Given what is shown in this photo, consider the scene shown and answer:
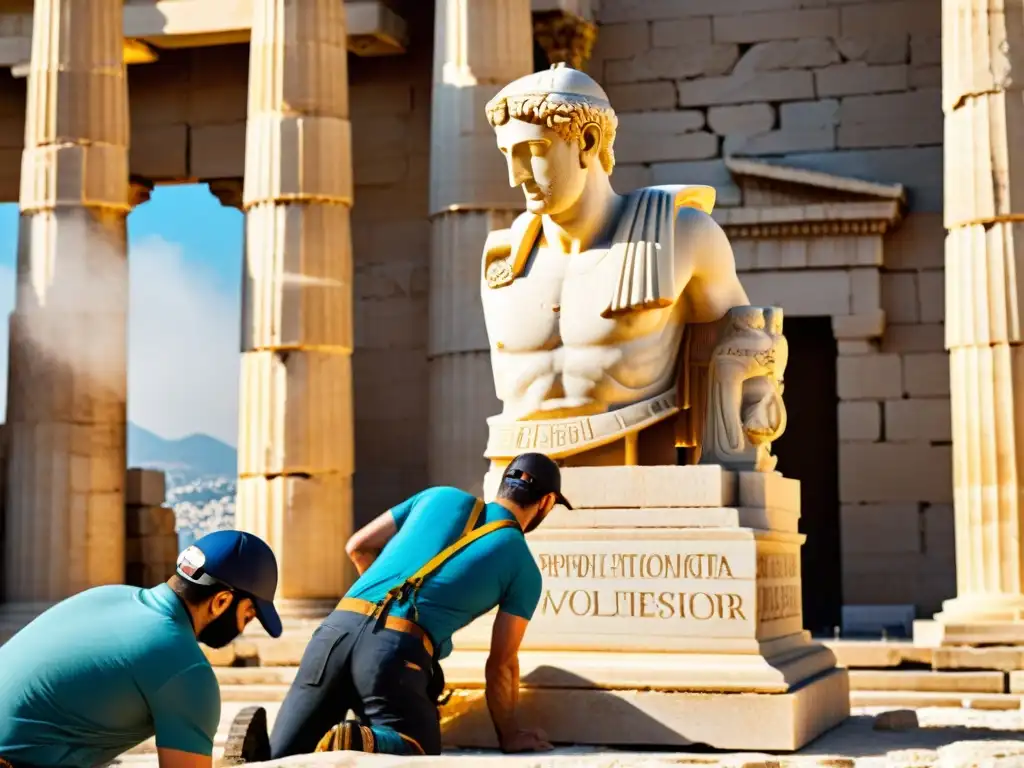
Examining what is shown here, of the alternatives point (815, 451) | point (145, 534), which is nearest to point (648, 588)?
point (815, 451)

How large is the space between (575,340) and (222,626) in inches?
178

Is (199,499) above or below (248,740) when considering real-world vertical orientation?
above

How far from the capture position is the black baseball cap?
27.0 ft

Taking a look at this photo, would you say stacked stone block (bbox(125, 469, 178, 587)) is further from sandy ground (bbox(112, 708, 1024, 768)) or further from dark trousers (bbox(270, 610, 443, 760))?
dark trousers (bbox(270, 610, 443, 760))

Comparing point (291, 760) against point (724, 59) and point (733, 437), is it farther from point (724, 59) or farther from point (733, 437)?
point (724, 59)

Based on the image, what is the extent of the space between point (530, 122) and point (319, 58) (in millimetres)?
11106

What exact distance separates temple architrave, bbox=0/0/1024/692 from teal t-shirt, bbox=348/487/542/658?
32.1 ft

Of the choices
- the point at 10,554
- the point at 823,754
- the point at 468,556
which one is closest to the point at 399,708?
the point at 468,556

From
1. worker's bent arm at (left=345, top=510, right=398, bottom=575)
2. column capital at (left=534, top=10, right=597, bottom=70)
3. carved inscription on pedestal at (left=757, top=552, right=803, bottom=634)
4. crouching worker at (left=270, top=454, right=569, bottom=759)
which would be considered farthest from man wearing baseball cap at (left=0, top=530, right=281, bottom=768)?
column capital at (left=534, top=10, right=597, bottom=70)

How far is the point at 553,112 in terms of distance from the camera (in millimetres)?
9766

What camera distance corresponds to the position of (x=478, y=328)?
795 inches

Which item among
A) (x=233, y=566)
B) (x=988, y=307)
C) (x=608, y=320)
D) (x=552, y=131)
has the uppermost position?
(x=552, y=131)

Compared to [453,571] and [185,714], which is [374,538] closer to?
[453,571]

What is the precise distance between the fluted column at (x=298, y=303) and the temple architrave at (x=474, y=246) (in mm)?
32
